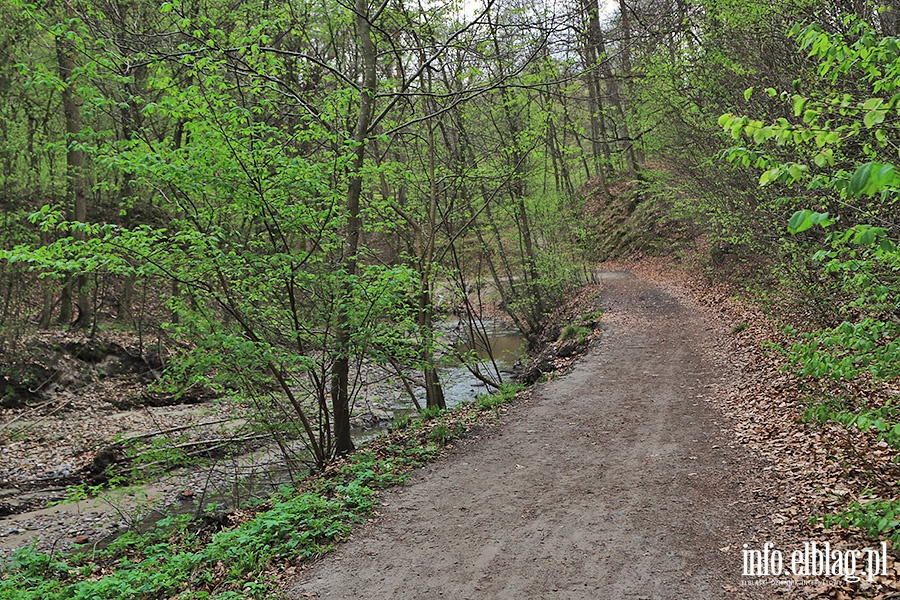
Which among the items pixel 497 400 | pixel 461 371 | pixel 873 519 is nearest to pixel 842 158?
pixel 873 519

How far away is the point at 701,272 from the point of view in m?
19.5

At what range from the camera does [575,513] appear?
18.0 feet

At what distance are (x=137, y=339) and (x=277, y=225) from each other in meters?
11.5

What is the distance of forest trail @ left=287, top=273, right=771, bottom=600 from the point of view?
4.37m

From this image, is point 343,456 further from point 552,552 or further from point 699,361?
point 699,361

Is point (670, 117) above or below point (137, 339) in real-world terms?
above

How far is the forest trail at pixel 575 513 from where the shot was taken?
14.3 feet

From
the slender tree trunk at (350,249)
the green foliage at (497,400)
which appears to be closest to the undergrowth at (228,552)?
the slender tree trunk at (350,249)

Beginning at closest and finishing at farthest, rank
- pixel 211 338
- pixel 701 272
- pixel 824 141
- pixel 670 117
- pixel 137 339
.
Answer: pixel 824 141 < pixel 211 338 < pixel 670 117 < pixel 137 339 < pixel 701 272

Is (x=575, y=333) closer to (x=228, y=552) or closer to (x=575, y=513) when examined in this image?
(x=575, y=513)

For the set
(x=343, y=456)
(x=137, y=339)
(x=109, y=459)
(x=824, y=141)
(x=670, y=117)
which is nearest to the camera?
(x=824, y=141)

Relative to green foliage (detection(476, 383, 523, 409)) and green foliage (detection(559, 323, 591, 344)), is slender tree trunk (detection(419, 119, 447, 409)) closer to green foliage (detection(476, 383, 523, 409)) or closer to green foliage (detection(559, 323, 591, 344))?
green foliage (detection(476, 383, 523, 409))

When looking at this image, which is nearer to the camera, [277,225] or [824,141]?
[824,141]

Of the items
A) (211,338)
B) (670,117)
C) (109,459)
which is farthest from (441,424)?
(670,117)
